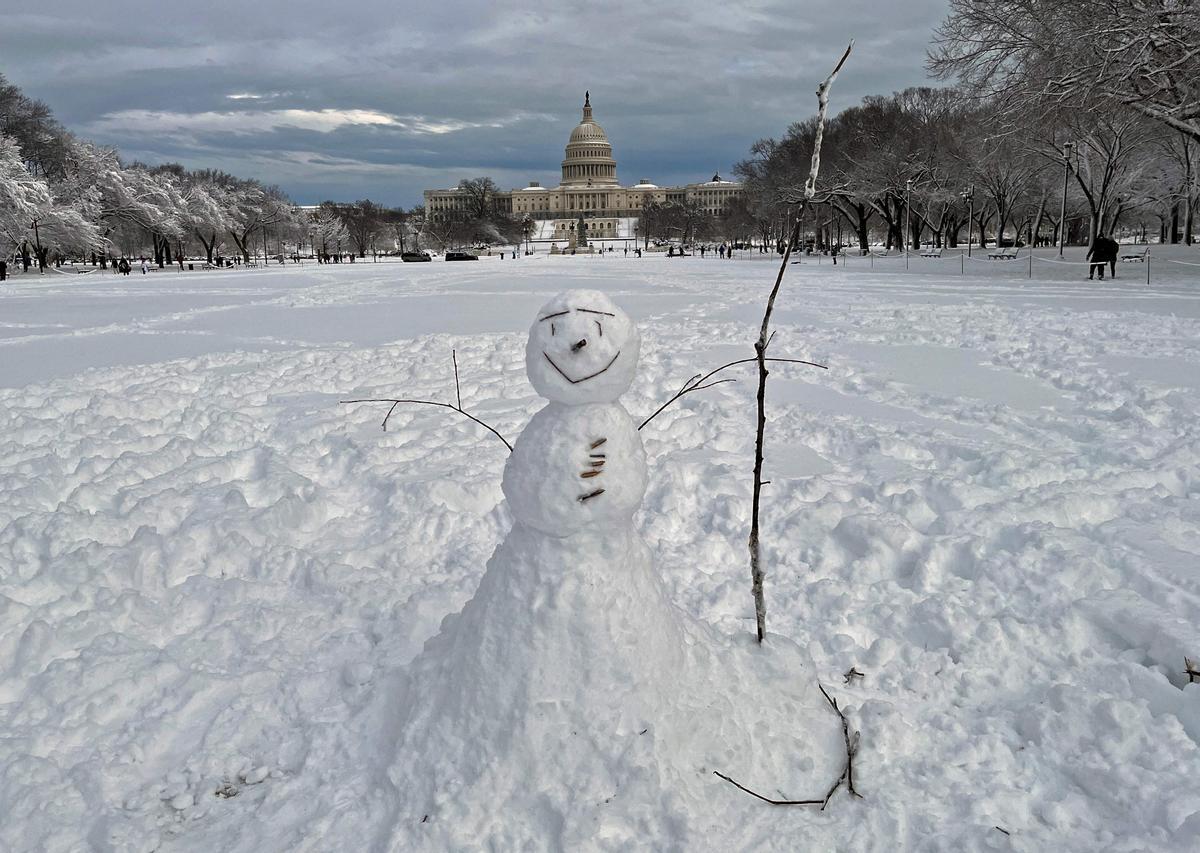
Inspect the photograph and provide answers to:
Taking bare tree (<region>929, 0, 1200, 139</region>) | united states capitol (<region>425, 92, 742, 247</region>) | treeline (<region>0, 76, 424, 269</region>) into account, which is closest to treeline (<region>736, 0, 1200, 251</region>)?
bare tree (<region>929, 0, 1200, 139</region>)

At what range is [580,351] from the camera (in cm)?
259

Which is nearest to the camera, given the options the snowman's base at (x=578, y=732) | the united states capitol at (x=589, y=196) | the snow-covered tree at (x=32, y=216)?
the snowman's base at (x=578, y=732)

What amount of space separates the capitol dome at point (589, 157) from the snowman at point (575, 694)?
6216 inches

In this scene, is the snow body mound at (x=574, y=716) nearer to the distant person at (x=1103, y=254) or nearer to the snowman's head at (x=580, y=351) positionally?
the snowman's head at (x=580, y=351)

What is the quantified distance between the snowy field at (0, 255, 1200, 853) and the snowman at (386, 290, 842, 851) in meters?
0.12

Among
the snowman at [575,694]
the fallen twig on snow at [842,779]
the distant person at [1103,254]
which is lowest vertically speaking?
the fallen twig on snow at [842,779]

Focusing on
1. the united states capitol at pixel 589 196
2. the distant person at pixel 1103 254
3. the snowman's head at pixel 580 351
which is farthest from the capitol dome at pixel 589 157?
the snowman's head at pixel 580 351

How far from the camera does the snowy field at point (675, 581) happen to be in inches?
108

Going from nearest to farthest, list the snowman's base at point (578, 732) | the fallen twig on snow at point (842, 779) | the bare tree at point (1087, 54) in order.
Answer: the snowman's base at point (578, 732) < the fallen twig on snow at point (842, 779) < the bare tree at point (1087, 54)

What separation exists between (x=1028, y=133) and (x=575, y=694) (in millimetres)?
28299

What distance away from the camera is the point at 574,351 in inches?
102

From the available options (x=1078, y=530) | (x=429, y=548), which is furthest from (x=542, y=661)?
(x=1078, y=530)

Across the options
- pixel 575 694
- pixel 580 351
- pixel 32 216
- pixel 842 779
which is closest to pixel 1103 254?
pixel 842 779

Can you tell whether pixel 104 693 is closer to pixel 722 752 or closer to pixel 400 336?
pixel 722 752
